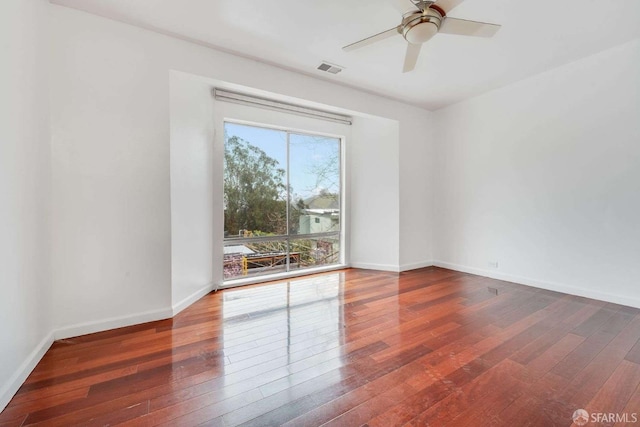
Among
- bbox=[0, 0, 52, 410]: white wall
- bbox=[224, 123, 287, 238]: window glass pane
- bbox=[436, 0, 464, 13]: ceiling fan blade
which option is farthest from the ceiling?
bbox=[224, 123, 287, 238]: window glass pane

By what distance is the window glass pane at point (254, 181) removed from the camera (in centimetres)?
374

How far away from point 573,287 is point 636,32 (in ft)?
9.20

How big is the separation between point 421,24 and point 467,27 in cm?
37

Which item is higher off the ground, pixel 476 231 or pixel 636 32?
pixel 636 32

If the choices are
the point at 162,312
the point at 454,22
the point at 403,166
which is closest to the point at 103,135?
the point at 162,312

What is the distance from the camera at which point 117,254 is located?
243cm

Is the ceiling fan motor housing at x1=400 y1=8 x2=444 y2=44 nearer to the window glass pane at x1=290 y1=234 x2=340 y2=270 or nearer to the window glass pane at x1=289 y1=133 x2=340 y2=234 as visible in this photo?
the window glass pane at x1=289 y1=133 x2=340 y2=234

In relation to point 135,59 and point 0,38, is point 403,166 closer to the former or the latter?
point 135,59

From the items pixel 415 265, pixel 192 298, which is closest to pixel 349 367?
pixel 192 298

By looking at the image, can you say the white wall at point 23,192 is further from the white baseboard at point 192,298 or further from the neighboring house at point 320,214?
the neighboring house at point 320,214

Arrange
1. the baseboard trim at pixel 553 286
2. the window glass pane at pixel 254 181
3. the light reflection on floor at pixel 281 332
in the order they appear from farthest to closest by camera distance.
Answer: the window glass pane at pixel 254 181 → the baseboard trim at pixel 553 286 → the light reflection on floor at pixel 281 332

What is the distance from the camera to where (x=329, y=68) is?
326cm

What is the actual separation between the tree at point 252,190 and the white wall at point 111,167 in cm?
110

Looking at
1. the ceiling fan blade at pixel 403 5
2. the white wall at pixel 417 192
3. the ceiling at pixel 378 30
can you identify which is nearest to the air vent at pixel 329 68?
the ceiling at pixel 378 30
